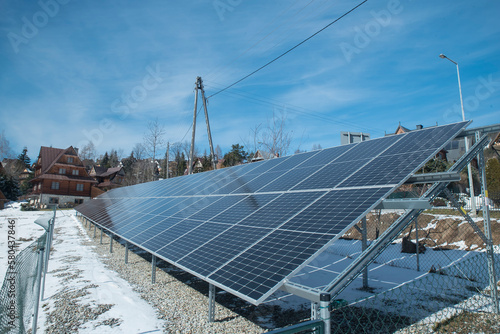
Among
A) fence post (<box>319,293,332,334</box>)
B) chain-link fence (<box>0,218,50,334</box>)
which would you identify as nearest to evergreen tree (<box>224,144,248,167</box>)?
chain-link fence (<box>0,218,50,334</box>)

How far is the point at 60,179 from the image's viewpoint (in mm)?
53969

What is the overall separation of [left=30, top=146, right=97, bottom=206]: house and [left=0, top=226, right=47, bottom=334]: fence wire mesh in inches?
2097

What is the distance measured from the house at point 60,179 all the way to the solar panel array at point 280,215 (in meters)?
52.0

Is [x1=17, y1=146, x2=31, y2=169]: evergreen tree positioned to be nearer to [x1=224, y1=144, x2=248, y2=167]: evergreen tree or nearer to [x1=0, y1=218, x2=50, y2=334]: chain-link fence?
[x1=224, y1=144, x2=248, y2=167]: evergreen tree

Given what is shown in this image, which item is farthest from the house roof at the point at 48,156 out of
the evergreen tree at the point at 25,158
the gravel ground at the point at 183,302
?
the gravel ground at the point at 183,302

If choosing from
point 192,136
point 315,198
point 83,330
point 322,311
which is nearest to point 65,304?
point 83,330

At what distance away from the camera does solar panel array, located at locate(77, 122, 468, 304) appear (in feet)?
15.6

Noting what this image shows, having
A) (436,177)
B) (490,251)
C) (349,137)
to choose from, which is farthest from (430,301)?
(349,137)

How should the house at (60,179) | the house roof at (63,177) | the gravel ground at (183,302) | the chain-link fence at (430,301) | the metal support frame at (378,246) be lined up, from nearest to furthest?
the metal support frame at (378,246)
the chain-link fence at (430,301)
the gravel ground at (183,302)
the house roof at (63,177)
the house at (60,179)

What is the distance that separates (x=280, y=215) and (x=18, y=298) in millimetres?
5561

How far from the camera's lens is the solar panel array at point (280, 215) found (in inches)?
187

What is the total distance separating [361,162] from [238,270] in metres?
4.69

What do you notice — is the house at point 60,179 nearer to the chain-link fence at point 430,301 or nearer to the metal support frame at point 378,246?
the chain-link fence at point 430,301

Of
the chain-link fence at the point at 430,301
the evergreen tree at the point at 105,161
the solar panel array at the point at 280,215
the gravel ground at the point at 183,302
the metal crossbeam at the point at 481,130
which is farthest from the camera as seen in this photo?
the evergreen tree at the point at 105,161
